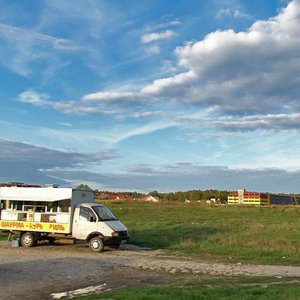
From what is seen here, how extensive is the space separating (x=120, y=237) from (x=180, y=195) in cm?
15118

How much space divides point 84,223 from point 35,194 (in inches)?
125

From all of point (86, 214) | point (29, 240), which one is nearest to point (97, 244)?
point (86, 214)

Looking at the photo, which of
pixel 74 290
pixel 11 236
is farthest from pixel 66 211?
pixel 74 290

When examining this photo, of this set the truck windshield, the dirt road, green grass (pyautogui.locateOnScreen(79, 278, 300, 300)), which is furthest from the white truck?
green grass (pyautogui.locateOnScreen(79, 278, 300, 300))

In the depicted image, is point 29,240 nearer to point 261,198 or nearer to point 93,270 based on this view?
point 93,270

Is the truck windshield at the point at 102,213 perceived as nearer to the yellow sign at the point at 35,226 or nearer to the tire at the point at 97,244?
the tire at the point at 97,244

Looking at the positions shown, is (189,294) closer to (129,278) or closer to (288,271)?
(129,278)

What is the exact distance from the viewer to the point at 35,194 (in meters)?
23.9

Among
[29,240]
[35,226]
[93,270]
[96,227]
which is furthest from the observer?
[29,240]

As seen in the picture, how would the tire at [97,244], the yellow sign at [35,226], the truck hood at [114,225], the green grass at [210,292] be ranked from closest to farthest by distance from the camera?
the green grass at [210,292]
the tire at [97,244]
the truck hood at [114,225]
the yellow sign at [35,226]

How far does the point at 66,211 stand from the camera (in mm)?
23000

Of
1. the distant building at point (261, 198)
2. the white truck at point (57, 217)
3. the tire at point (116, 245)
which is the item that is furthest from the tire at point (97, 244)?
the distant building at point (261, 198)

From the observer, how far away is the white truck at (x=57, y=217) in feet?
72.6

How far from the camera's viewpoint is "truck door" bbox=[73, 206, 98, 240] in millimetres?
22188
